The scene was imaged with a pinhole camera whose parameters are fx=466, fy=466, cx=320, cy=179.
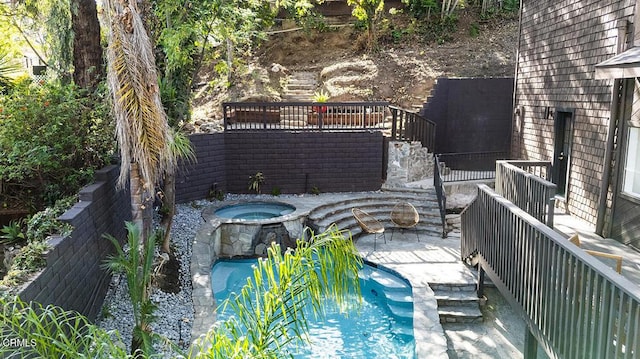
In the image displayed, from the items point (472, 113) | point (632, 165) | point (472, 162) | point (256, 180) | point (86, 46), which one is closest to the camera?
point (632, 165)

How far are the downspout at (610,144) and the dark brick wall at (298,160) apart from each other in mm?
5150

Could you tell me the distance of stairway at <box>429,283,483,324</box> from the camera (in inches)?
254

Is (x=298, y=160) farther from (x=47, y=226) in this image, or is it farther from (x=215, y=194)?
(x=47, y=226)

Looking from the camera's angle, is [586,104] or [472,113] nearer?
[586,104]

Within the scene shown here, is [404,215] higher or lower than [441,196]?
lower

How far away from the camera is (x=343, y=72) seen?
16.4 metres

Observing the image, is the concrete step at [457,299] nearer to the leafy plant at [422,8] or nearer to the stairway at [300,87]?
the stairway at [300,87]

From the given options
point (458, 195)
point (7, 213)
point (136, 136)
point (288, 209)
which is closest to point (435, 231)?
point (458, 195)

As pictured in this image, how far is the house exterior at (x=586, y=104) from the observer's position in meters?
Answer: 6.89

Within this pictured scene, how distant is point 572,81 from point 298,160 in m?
6.01

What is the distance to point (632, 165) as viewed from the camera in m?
6.93

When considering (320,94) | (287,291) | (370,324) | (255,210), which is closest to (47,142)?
(255,210)

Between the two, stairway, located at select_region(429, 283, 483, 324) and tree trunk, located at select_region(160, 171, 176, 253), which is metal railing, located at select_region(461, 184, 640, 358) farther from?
tree trunk, located at select_region(160, 171, 176, 253)

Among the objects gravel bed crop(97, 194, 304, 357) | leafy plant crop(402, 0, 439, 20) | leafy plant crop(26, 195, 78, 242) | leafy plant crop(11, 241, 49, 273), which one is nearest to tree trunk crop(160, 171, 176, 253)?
gravel bed crop(97, 194, 304, 357)
